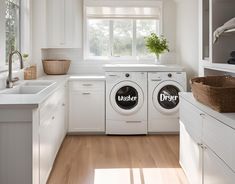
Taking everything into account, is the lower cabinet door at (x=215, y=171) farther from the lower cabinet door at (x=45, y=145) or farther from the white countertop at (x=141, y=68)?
the white countertop at (x=141, y=68)

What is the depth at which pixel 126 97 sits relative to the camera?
4.98m

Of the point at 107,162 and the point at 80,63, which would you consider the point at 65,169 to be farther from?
the point at 80,63

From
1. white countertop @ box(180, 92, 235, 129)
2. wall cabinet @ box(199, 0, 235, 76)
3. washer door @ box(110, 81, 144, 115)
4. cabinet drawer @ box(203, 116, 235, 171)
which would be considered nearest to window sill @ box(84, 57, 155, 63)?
washer door @ box(110, 81, 144, 115)

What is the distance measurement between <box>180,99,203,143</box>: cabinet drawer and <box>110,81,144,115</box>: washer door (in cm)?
166

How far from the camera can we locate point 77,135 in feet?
16.7

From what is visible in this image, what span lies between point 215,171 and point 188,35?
3327mm

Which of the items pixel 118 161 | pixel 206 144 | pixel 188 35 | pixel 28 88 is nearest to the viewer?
pixel 206 144

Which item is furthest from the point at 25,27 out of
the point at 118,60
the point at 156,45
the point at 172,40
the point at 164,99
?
the point at 172,40

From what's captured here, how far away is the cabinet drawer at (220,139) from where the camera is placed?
181 centimetres

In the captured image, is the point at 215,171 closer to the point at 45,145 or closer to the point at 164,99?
the point at 45,145

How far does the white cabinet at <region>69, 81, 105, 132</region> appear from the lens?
500 centimetres

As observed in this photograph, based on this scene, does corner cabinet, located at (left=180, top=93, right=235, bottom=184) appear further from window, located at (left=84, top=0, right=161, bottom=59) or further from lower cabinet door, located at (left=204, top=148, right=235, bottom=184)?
window, located at (left=84, top=0, right=161, bottom=59)

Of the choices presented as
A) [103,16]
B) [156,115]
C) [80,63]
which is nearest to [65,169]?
[156,115]

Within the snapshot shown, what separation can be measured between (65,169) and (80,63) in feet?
8.51
